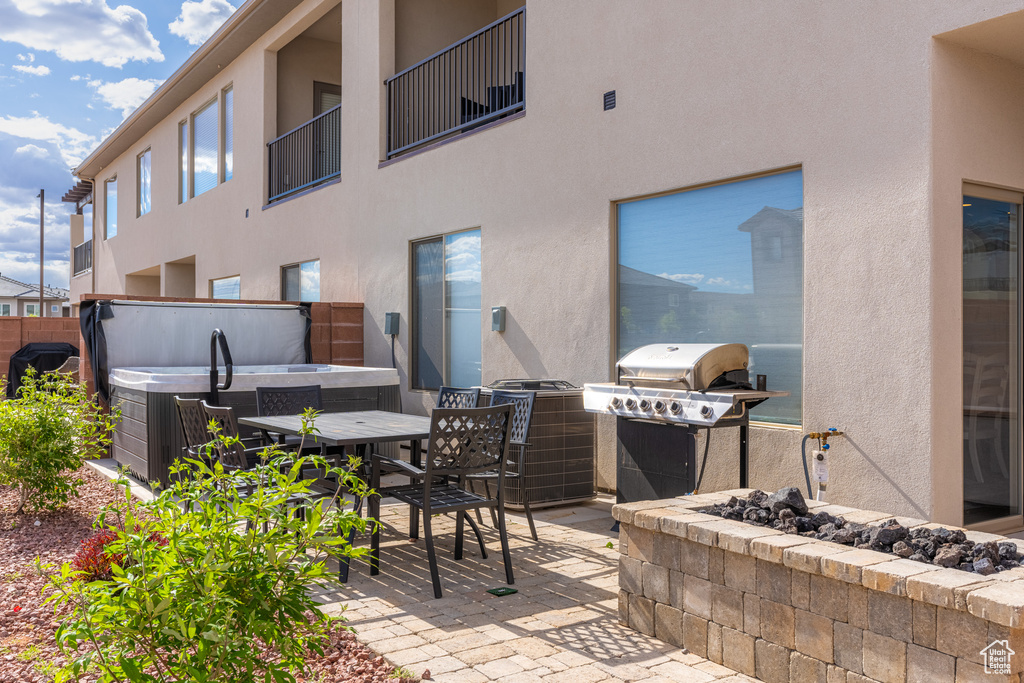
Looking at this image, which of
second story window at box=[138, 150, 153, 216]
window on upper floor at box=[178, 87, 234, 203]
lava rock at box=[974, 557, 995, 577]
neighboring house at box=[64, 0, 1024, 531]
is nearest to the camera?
lava rock at box=[974, 557, 995, 577]

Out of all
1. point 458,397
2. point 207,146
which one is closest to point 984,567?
point 458,397

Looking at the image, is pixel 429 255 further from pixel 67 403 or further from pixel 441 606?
pixel 441 606

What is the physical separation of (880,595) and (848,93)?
3099 millimetres

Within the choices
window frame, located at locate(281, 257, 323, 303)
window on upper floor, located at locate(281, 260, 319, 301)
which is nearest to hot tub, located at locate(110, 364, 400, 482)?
window frame, located at locate(281, 257, 323, 303)

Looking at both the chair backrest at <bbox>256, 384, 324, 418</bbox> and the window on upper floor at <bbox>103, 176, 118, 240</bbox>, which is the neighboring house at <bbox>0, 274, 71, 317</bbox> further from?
the chair backrest at <bbox>256, 384, 324, 418</bbox>

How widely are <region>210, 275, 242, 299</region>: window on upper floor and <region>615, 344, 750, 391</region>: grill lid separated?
30.1 feet

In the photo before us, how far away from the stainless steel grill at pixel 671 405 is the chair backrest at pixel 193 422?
7.51 feet

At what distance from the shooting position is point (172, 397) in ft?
20.8

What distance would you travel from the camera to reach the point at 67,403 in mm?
5594

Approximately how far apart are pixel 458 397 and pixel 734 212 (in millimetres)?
2260

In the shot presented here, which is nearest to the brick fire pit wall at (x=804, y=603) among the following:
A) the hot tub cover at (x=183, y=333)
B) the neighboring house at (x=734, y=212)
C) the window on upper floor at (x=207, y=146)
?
the neighboring house at (x=734, y=212)

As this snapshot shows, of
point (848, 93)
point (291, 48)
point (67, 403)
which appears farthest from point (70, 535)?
point (291, 48)

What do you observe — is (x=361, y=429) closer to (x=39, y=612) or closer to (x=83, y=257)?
(x=39, y=612)

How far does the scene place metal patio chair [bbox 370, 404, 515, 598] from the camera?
3914 mm
